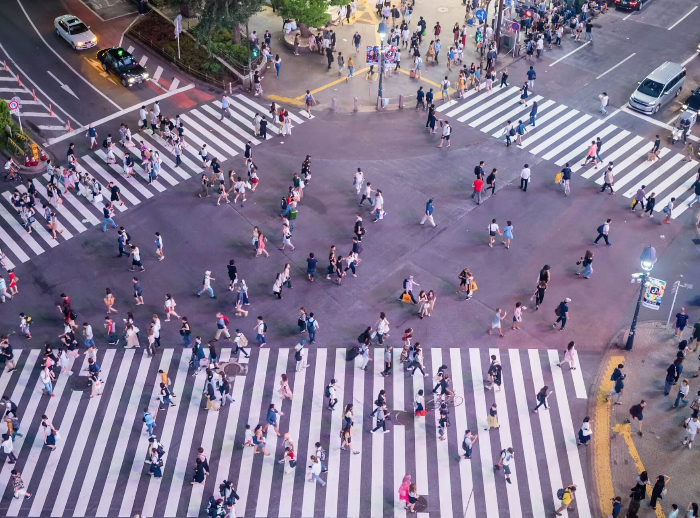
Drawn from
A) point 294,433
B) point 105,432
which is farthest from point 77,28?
point 294,433

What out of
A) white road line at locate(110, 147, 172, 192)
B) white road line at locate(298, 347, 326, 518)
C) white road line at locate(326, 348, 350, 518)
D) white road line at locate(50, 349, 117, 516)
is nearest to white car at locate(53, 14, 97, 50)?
white road line at locate(110, 147, 172, 192)

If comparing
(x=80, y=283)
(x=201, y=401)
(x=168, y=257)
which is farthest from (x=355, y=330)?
(x=80, y=283)

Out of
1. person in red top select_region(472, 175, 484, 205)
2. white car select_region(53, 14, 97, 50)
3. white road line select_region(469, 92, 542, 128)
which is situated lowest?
person in red top select_region(472, 175, 484, 205)

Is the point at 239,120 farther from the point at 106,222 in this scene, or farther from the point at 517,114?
the point at 517,114

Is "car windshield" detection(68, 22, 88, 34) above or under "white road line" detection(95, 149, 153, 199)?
above

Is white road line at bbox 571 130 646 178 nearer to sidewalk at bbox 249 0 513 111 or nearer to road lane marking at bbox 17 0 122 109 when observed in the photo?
sidewalk at bbox 249 0 513 111

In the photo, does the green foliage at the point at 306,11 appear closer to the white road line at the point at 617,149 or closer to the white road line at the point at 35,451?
the white road line at the point at 617,149
